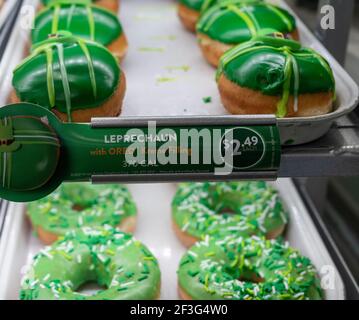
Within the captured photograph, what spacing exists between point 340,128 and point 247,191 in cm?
64

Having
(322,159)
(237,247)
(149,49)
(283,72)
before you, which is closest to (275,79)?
(283,72)

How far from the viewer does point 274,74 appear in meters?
1.08

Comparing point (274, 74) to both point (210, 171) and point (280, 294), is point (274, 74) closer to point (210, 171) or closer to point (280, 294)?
point (210, 171)

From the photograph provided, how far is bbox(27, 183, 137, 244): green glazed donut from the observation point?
1.60 meters

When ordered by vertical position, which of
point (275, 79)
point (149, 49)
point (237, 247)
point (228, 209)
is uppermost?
point (275, 79)

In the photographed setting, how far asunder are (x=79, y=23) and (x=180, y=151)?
2.69ft

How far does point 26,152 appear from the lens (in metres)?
0.80

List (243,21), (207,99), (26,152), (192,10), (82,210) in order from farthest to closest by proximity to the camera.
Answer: (192,10) → (82,210) → (243,21) → (207,99) → (26,152)

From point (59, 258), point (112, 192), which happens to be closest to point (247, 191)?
point (112, 192)

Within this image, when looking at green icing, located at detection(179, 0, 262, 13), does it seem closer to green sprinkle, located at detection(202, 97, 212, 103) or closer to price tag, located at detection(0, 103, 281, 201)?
green sprinkle, located at detection(202, 97, 212, 103)

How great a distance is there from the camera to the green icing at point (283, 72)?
107cm

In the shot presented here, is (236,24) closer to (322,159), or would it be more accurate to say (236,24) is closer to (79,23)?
(79,23)

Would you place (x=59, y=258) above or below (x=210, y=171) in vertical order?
below

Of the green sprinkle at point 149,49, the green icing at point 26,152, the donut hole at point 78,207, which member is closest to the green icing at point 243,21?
the green sprinkle at point 149,49
